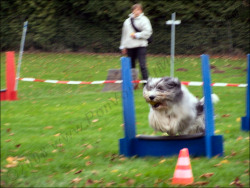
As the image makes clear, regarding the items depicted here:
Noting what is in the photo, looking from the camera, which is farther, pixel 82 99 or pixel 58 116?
pixel 82 99

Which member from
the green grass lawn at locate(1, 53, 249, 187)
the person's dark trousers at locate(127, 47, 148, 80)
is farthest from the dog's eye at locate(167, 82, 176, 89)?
the person's dark trousers at locate(127, 47, 148, 80)

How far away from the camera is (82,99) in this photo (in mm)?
12188

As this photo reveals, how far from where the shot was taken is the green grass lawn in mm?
5875

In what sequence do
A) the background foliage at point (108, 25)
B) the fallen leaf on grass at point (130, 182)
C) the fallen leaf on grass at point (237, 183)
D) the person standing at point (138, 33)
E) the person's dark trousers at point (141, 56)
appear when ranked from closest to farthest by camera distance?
the fallen leaf on grass at point (237, 183)
the fallen leaf on grass at point (130, 182)
the person standing at point (138, 33)
the person's dark trousers at point (141, 56)
the background foliage at point (108, 25)

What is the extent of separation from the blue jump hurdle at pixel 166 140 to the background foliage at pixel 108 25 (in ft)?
31.8

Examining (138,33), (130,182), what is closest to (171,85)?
(130,182)

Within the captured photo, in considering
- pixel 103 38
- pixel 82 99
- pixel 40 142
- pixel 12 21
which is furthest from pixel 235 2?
pixel 40 142

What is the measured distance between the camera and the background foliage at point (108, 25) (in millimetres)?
16109

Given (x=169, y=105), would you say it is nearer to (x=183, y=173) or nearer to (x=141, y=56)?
(x=183, y=173)

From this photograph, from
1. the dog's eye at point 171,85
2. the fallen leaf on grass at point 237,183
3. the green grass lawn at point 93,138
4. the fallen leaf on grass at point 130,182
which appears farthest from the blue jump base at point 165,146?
the fallen leaf on grass at point 130,182

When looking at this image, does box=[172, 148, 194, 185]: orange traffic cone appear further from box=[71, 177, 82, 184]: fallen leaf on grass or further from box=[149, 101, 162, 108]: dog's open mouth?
box=[149, 101, 162, 108]: dog's open mouth

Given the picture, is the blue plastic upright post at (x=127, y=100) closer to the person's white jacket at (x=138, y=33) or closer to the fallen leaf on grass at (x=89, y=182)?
the fallen leaf on grass at (x=89, y=182)

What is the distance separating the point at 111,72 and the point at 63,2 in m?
7.96

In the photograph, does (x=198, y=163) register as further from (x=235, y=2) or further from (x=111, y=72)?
(x=235, y=2)
